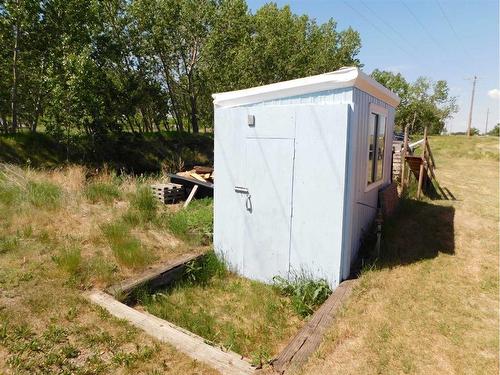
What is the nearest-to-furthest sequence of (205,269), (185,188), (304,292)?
(304,292), (205,269), (185,188)

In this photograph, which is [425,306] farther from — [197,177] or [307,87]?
[197,177]

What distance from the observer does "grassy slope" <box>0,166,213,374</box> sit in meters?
3.63

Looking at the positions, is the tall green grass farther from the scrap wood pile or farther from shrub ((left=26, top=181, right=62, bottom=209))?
shrub ((left=26, top=181, right=62, bottom=209))

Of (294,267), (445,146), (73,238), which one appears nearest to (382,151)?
(294,267)

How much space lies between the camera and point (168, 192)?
9883 mm

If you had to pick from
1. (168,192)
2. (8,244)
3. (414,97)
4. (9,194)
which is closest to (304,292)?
(8,244)

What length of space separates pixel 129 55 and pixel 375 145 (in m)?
16.1

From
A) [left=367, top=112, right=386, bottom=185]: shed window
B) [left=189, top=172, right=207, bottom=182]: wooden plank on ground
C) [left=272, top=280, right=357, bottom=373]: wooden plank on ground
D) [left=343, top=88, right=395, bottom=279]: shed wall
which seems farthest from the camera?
[left=189, top=172, right=207, bottom=182]: wooden plank on ground

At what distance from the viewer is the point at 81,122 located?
Result: 14148 millimetres

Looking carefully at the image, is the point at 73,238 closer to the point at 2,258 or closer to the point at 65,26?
the point at 2,258

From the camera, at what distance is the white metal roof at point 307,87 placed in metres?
5.07

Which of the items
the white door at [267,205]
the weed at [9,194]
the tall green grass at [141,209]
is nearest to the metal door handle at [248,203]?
the white door at [267,205]

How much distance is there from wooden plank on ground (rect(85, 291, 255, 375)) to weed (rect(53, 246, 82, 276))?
676mm

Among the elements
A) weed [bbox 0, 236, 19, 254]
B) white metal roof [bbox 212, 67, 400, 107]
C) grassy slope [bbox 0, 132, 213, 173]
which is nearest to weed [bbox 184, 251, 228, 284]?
white metal roof [bbox 212, 67, 400, 107]
